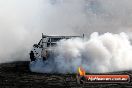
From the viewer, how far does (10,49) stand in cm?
4131

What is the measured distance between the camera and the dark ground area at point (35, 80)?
24703 millimetres

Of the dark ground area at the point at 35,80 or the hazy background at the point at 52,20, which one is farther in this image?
the hazy background at the point at 52,20

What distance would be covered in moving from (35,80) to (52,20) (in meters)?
30.4

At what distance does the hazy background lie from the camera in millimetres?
43531

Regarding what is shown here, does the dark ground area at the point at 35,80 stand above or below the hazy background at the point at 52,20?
below

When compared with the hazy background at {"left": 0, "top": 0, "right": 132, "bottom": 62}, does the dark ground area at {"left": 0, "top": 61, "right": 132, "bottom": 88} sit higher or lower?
lower

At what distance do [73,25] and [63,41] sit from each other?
26938mm

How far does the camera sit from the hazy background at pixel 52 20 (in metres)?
43.5

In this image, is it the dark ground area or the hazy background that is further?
the hazy background

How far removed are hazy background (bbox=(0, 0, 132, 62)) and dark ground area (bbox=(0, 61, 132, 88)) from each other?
23.9 ft

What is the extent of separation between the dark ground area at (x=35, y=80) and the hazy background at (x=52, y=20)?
7.28 m

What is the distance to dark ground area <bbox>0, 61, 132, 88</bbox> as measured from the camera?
2470 centimetres

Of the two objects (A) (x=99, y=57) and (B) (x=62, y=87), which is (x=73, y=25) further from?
(B) (x=62, y=87)

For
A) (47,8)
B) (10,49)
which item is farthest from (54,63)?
(47,8)
